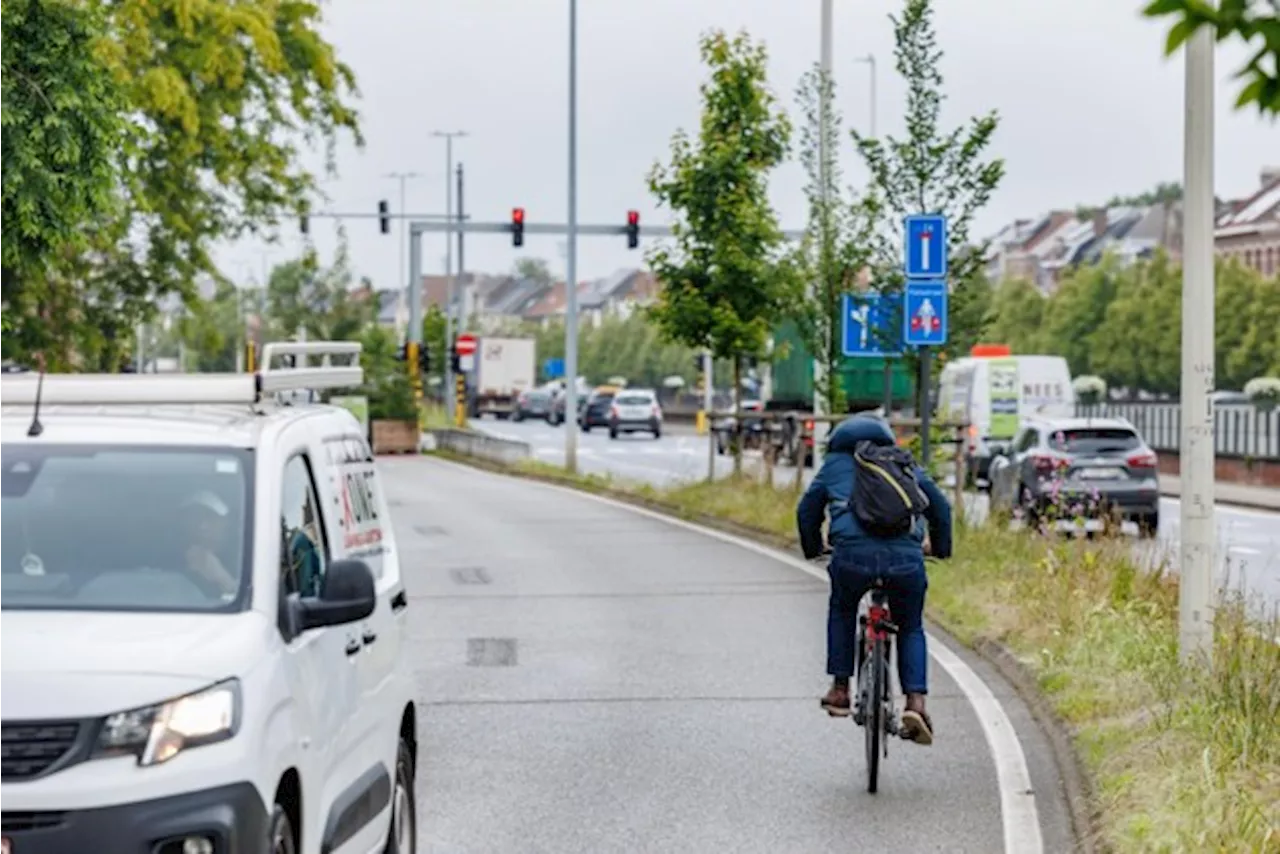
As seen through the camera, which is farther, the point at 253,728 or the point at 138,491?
the point at 138,491

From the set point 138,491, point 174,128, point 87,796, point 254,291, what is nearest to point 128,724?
point 87,796

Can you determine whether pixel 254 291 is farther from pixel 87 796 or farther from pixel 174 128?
pixel 87 796

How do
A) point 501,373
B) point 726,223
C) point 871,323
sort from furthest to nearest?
point 501,373 → point 726,223 → point 871,323

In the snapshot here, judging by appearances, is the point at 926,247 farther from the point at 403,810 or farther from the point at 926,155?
the point at 403,810

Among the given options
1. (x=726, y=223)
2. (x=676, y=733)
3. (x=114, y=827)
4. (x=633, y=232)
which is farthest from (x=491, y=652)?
(x=633, y=232)

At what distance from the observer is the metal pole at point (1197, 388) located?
12617mm

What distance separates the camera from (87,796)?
6.11 m

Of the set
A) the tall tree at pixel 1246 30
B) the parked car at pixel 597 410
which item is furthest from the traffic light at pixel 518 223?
the tall tree at pixel 1246 30

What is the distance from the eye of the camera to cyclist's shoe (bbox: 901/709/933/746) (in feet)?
38.4

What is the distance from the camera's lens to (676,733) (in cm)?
1355

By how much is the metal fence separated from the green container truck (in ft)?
16.2

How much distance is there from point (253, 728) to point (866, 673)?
19.3 feet

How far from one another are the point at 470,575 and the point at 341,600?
17.6 m

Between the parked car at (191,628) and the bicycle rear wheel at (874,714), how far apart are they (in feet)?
11.0
